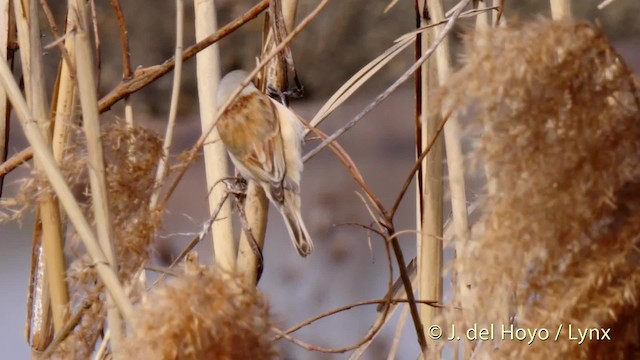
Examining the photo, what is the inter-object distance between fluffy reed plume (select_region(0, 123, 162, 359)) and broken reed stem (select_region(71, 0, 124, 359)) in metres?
0.03

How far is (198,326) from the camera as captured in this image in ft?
1.37

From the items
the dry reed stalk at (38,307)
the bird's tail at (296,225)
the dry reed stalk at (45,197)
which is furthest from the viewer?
the bird's tail at (296,225)

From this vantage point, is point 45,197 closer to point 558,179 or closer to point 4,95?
point 4,95

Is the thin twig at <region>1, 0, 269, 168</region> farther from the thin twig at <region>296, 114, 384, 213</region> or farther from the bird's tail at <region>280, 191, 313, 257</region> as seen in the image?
the bird's tail at <region>280, 191, 313, 257</region>

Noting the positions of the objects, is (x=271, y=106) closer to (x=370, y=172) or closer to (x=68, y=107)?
(x=68, y=107)

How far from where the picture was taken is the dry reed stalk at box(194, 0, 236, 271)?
2.68ft

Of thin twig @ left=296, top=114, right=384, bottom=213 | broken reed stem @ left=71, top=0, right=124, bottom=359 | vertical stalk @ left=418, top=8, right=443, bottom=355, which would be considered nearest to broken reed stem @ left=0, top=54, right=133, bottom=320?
broken reed stem @ left=71, top=0, right=124, bottom=359

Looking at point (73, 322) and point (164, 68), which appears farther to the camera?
point (164, 68)

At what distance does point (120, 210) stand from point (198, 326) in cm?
20

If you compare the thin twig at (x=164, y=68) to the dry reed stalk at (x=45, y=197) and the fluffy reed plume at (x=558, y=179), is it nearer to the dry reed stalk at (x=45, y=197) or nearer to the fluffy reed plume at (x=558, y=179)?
the dry reed stalk at (x=45, y=197)

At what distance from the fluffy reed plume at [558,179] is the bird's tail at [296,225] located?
→ 769 millimetres

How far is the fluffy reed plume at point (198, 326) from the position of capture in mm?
416

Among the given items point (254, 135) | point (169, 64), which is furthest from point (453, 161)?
point (254, 135)

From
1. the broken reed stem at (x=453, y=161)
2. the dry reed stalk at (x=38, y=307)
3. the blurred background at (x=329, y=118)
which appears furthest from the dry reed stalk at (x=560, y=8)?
the blurred background at (x=329, y=118)
